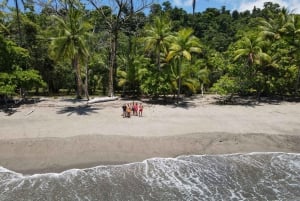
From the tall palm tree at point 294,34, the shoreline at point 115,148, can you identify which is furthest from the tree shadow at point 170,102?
the tall palm tree at point 294,34

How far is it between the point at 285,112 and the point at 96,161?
17.8 m

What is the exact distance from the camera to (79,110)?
25.5 m

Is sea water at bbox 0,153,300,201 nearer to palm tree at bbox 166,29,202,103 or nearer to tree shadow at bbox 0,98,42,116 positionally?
tree shadow at bbox 0,98,42,116

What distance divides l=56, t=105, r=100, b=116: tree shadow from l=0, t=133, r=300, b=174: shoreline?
251 inches

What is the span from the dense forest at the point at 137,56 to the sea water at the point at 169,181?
13.2 m

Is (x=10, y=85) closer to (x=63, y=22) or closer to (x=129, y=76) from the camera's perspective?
(x=63, y=22)

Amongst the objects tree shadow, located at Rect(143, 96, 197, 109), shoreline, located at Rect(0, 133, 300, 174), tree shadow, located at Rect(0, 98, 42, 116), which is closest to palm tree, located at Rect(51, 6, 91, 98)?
tree shadow, located at Rect(0, 98, 42, 116)

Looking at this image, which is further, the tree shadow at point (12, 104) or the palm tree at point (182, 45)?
the palm tree at point (182, 45)

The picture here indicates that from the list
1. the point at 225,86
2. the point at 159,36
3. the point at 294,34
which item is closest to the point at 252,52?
the point at 225,86

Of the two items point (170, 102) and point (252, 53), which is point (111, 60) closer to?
point (170, 102)

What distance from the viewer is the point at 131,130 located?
19984 millimetres

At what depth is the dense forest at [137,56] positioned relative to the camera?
27.4m

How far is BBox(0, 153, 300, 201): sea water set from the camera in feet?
41.8

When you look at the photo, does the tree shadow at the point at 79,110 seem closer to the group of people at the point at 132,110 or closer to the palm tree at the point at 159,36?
the group of people at the point at 132,110
